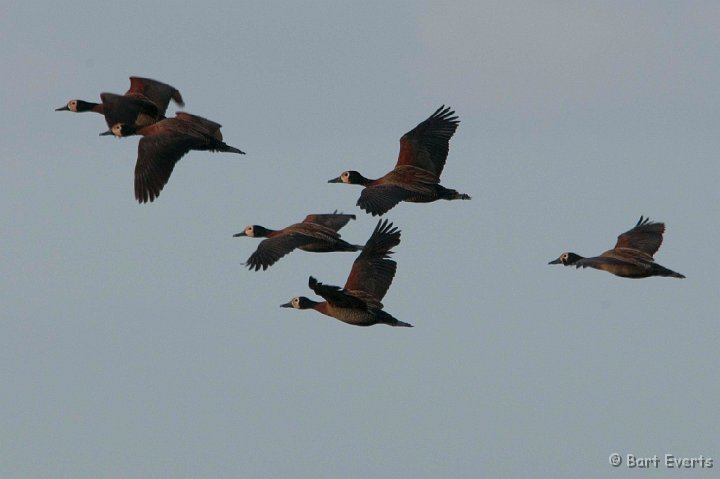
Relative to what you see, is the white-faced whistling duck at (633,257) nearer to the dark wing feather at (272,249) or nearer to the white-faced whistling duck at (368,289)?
the white-faced whistling duck at (368,289)

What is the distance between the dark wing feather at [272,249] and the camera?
3800cm

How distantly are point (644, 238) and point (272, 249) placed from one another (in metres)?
8.72

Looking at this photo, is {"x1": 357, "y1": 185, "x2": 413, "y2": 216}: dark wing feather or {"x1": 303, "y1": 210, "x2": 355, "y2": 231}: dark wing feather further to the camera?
{"x1": 303, "y1": 210, "x2": 355, "y2": 231}: dark wing feather

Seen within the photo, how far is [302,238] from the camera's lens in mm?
40062

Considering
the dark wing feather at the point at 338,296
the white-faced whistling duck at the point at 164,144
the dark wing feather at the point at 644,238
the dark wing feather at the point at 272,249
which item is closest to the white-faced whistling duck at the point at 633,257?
the dark wing feather at the point at 644,238

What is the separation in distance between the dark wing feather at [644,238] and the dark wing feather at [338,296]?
251 inches

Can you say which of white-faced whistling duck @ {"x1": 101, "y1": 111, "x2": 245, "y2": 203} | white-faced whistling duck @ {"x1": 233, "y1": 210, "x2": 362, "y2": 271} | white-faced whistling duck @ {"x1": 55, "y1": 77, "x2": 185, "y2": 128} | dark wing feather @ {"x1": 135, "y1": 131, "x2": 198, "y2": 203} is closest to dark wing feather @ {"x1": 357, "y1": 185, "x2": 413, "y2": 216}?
white-faced whistling duck @ {"x1": 233, "y1": 210, "x2": 362, "y2": 271}

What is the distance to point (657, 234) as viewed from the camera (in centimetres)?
4053

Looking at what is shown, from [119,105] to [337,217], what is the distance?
19.4ft

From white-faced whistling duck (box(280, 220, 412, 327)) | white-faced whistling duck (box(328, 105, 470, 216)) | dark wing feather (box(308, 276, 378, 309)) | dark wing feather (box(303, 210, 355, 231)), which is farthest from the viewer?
dark wing feather (box(303, 210, 355, 231))

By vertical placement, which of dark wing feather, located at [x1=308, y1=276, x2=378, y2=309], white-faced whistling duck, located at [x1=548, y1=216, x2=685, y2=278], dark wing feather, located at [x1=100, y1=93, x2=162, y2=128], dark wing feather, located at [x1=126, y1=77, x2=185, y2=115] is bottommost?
dark wing feather, located at [x1=308, y1=276, x2=378, y2=309]

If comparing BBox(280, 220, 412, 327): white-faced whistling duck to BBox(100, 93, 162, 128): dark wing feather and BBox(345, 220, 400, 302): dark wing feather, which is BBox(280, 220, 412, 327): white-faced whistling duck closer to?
BBox(345, 220, 400, 302): dark wing feather

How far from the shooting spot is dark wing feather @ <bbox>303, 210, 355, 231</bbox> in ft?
138

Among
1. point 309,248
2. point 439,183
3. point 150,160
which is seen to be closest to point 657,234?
point 439,183
